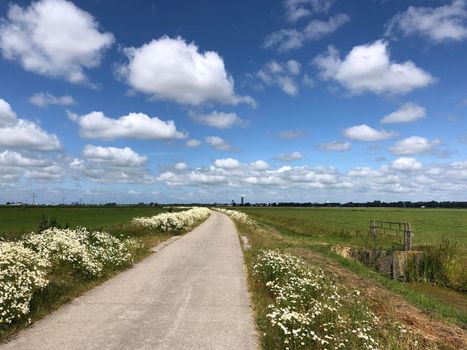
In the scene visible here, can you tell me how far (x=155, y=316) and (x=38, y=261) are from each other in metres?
3.71

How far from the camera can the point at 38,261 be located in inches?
429

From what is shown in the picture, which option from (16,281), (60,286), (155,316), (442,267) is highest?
(16,281)

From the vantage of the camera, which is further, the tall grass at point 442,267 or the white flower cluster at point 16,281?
the tall grass at point 442,267

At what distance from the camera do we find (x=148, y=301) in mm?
10547

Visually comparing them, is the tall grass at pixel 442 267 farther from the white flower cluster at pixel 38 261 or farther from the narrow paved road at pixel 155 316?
the white flower cluster at pixel 38 261

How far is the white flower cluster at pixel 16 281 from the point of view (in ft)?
26.7

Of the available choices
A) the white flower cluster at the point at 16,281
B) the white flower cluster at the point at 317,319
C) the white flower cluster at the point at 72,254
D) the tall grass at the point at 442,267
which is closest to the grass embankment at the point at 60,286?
the white flower cluster at the point at 72,254

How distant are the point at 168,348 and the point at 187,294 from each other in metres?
4.43

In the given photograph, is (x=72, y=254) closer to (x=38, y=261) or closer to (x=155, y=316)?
(x=38, y=261)

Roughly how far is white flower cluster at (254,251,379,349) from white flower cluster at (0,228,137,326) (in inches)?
186

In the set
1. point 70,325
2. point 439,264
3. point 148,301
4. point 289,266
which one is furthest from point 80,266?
point 439,264

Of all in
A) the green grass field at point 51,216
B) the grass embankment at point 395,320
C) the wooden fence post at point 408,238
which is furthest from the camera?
the green grass field at point 51,216

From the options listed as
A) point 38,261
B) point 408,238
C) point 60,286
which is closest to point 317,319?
point 60,286

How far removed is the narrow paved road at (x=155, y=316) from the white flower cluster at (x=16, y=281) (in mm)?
504
